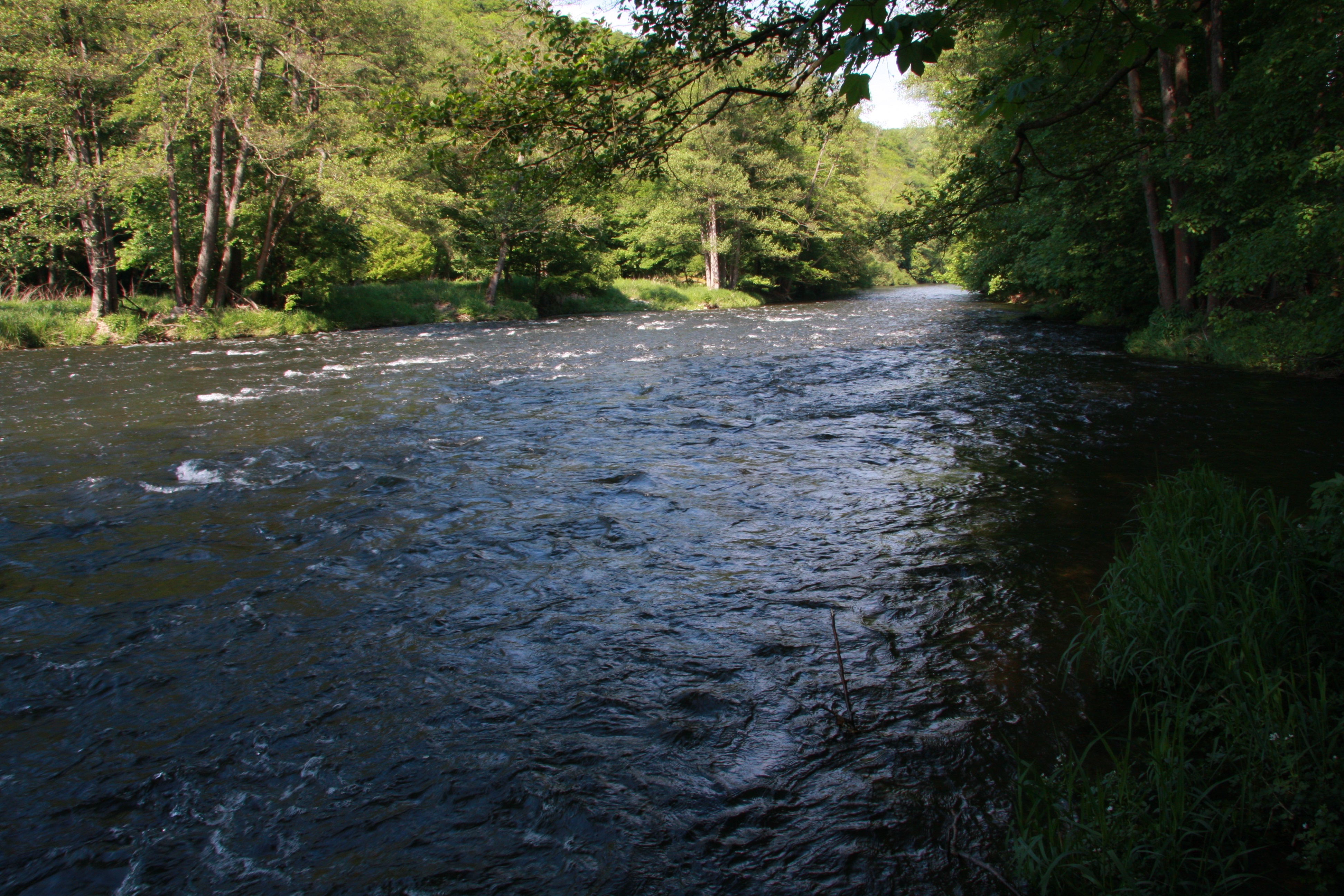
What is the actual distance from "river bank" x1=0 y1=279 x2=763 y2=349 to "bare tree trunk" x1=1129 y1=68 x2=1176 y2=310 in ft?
76.6

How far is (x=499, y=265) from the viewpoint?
3428cm

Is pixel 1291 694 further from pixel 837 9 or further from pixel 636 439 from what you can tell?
pixel 636 439

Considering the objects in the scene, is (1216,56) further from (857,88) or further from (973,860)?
(973,860)

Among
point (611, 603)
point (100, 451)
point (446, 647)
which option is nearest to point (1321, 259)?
point (611, 603)

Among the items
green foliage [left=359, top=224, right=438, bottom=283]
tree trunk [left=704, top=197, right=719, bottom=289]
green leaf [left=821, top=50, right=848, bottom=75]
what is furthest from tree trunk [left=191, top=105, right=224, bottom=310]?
tree trunk [left=704, top=197, right=719, bottom=289]

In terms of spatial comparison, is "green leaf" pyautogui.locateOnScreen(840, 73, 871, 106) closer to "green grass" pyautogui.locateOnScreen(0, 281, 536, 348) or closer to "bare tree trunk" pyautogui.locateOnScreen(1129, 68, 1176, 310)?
"bare tree trunk" pyautogui.locateOnScreen(1129, 68, 1176, 310)

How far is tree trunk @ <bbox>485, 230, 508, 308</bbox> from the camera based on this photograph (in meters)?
33.9

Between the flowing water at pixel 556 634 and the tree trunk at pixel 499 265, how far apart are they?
23.1 metres

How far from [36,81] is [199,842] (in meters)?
26.4

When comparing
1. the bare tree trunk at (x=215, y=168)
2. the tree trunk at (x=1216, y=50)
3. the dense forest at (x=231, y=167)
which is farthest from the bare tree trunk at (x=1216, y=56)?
the bare tree trunk at (x=215, y=168)

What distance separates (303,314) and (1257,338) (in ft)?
86.0

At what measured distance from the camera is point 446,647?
193 inches

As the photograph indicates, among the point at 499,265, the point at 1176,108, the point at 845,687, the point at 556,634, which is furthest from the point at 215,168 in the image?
the point at 845,687

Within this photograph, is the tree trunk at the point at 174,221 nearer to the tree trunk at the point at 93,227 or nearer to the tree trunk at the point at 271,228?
the tree trunk at the point at 93,227
